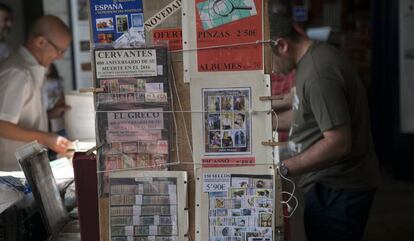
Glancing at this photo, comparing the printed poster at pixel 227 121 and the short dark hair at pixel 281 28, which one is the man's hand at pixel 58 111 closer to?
the short dark hair at pixel 281 28

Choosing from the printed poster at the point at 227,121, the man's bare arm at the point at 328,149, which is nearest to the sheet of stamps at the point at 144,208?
the printed poster at the point at 227,121

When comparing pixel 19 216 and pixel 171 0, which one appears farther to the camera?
pixel 19 216

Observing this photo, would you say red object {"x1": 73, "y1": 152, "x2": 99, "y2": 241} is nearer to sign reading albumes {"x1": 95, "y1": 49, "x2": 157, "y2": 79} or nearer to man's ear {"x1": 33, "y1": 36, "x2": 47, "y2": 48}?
sign reading albumes {"x1": 95, "y1": 49, "x2": 157, "y2": 79}

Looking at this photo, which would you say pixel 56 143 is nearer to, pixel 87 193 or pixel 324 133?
pixel 87 193

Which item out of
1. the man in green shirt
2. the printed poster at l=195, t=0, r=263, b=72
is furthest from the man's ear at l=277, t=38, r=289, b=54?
the printed poster at l=195, t=0, r=263, b=72

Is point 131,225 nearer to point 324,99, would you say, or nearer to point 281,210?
point 281,210

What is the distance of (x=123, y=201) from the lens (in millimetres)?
2209

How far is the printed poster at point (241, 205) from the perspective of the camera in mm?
2178

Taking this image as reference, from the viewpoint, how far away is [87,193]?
7.43 ft

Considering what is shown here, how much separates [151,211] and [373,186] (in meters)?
1.44

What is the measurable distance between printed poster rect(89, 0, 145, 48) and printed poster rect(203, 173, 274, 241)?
21.7 inches

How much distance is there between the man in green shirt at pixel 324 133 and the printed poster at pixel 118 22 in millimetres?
954

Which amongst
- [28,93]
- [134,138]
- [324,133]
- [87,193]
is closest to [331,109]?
[324,133]

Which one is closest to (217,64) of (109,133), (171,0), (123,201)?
(171,0)
